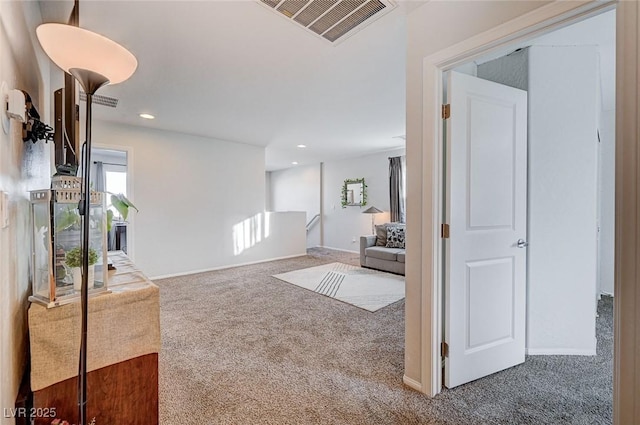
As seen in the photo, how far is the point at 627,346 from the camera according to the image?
1.05m

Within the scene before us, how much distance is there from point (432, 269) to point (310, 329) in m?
1.47

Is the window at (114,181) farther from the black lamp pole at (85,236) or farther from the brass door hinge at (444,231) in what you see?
the brass door hinge at (444,231)

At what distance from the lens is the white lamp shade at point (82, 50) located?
36.5 inches

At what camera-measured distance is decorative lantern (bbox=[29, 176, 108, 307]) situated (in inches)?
42.3

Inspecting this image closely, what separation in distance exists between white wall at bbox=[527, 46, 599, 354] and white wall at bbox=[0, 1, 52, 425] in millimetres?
2976

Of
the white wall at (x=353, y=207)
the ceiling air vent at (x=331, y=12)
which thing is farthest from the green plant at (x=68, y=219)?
the white wall at (x=353, y=207)

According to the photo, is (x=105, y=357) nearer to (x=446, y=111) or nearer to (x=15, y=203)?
(x=15, y=203)

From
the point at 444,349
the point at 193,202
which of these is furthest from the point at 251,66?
the point at 193,202

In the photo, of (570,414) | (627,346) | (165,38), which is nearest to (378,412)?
(570,414)

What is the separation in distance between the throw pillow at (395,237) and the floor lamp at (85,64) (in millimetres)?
4704

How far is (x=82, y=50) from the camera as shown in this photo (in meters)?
0.98

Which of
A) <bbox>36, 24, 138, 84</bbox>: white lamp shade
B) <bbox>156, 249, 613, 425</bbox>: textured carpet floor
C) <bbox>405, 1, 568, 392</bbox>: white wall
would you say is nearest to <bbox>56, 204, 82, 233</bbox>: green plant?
<bbox>36, 24, 138, 84</bbox>: white lamp shade

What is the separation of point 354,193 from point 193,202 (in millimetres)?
3848

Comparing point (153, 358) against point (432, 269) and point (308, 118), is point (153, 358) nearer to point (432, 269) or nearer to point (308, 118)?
point (432, 269)
